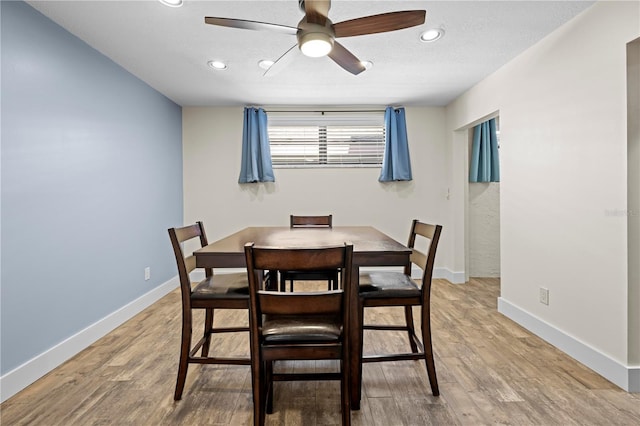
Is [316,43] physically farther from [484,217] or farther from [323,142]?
[484,217]

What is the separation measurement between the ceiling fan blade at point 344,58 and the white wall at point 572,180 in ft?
4.64

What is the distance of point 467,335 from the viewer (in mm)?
2574

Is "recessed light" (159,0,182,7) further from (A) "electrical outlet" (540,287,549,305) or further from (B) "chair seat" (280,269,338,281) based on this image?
(A) "electrical outlet" (540,287,549,305)

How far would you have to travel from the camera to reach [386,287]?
1.86 meters

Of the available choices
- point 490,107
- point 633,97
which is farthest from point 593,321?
point 490,107

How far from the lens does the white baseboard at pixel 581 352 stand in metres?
1.81

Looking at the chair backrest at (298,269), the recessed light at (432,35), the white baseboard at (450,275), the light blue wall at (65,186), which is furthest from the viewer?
the white baseboard at (450,275)

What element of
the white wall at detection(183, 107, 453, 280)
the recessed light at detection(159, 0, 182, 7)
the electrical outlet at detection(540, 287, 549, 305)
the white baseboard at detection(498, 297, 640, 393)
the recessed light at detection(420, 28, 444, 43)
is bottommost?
the white baseboard at detection(498, 297, 640, 393)

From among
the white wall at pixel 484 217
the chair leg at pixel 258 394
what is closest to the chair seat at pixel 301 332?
the chair leg at pixel 258 394

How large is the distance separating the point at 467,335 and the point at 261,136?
309cm

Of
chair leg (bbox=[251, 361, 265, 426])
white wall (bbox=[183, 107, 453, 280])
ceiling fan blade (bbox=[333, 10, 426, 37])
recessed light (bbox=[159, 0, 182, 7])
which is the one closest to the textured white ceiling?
recessed light (bbox=[159, 0, 182, 7])

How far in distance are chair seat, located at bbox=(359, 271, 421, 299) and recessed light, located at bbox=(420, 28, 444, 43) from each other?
5.62 ft

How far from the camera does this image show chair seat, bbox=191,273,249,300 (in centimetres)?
177

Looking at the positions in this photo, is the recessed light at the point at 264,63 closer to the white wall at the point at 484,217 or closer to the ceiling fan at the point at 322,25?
the ceiling fan at the point at 322,25
